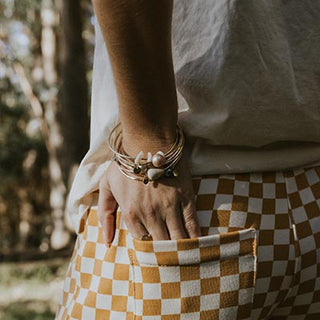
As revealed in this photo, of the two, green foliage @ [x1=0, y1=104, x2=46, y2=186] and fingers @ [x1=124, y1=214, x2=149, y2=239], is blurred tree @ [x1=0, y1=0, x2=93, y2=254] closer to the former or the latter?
green foliage @ [x1=0, y1=104, x2=46, y2=186]

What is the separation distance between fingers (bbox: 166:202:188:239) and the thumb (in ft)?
0.37

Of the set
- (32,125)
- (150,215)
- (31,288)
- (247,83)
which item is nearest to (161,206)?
(150,215)

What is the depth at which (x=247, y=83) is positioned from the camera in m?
0.93

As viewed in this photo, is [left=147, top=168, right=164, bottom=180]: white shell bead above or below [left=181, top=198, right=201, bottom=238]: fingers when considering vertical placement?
above

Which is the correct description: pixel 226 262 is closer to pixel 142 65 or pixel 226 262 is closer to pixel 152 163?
pixel 152 163

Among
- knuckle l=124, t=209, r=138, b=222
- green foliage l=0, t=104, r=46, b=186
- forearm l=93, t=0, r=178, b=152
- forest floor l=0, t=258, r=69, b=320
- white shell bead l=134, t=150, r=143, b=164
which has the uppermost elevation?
forearm l=93, t=0, r=178, b=152

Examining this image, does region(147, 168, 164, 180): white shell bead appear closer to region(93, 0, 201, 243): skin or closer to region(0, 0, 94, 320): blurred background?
region(93, 0, 201, 243): skin

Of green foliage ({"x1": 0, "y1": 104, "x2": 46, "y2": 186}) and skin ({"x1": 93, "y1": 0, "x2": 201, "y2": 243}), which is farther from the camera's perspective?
green foliage ({"x1": 0, "y1": 104, "x2": 46, "y2": 186})

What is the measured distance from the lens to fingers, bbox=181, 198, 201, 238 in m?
0.90

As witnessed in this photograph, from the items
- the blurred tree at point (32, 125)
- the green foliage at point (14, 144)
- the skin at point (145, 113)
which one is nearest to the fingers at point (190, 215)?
the skin at point (145, 113)

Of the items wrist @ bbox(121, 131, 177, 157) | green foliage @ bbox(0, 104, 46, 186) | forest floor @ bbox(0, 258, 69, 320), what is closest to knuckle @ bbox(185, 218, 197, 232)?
wrist @ bbox(121, 131, 177, 157)

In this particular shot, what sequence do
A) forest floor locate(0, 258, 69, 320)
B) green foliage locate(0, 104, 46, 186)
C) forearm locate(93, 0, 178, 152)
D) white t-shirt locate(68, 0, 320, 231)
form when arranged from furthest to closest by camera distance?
1. green foliage locate(0, 104, 46, 186)
2. forest floor locate(0, 258, 69, 320)
3. white t-shirt locate(68, 0, 320, 231)
4. forearm locate(93, 0, 178, 152)

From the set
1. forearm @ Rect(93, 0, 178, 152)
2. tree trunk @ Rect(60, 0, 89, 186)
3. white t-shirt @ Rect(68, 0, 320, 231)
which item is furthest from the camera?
tree trunk @ Rect(60, 0, 89, 186)

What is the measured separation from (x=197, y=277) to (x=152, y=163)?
0.63 feet
